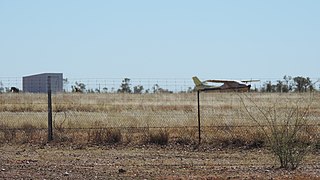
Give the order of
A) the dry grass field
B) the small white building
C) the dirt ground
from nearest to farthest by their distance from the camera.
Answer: the dirt ground, the dry grass field, the small white building

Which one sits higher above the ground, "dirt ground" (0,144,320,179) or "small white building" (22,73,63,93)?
"small white building" (22,73,63,93)

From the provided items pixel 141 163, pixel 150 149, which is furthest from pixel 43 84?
pixel 141 163

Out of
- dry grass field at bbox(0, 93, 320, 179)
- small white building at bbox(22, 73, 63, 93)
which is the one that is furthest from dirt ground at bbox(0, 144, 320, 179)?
small white building at bbox(22, 73, 63, 93)

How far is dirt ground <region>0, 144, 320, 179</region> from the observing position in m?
12.8

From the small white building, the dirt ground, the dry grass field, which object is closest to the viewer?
the dirt ground

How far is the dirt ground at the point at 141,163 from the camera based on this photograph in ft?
41.9

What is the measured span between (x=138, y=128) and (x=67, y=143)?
225cm

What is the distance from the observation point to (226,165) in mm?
14625

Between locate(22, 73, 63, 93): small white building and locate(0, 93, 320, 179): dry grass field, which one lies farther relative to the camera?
locate(22, 73, 63, 93): small white building

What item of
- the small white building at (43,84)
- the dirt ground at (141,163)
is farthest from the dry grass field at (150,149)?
the small white building at (43,84)

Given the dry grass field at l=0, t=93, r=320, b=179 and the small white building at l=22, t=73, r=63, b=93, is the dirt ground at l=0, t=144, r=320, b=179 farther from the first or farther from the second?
the small white building at l=22, t=73, r=63, b=93

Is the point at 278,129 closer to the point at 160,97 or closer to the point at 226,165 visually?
the point at 226,165

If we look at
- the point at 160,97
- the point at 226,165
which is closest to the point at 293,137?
the point at 226,165

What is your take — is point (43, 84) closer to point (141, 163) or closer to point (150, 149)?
point (150, 149)
